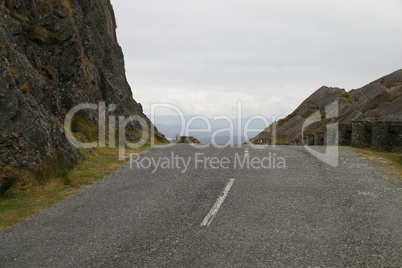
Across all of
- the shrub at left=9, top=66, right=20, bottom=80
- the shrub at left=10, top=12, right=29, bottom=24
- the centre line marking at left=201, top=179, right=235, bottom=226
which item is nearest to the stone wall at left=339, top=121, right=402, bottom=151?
the centre line marking at left=201, top=179, right=235, bottom=226

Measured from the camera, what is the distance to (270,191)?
987cm

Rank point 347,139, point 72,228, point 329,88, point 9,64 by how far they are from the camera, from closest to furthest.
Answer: point 72,228 < point 9,64 < point 347,139 < point 329,88

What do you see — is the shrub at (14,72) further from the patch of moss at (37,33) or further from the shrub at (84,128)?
the patch of moss at (37,33)

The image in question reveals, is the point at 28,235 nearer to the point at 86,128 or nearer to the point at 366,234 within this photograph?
the point at 366,234

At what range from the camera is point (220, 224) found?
7.25 metres

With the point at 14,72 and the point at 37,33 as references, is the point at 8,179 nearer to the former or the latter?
the point at 14,72

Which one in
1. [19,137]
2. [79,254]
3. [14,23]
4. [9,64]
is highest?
[14,23]

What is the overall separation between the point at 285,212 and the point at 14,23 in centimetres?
1383

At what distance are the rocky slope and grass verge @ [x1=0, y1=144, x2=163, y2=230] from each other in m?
23.2

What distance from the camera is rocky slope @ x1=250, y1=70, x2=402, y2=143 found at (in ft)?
102

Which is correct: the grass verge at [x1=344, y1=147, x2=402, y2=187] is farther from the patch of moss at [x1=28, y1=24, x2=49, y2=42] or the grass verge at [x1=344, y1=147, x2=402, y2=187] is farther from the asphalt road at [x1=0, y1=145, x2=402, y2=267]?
the patch of moss at [x1=28, y1=24, x2=49, y2=42]

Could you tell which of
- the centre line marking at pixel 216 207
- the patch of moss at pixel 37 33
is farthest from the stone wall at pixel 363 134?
the patch of moss at pixel 37 33

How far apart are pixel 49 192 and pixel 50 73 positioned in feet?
33.2

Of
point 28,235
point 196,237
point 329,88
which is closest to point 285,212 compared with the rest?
point 196,237
